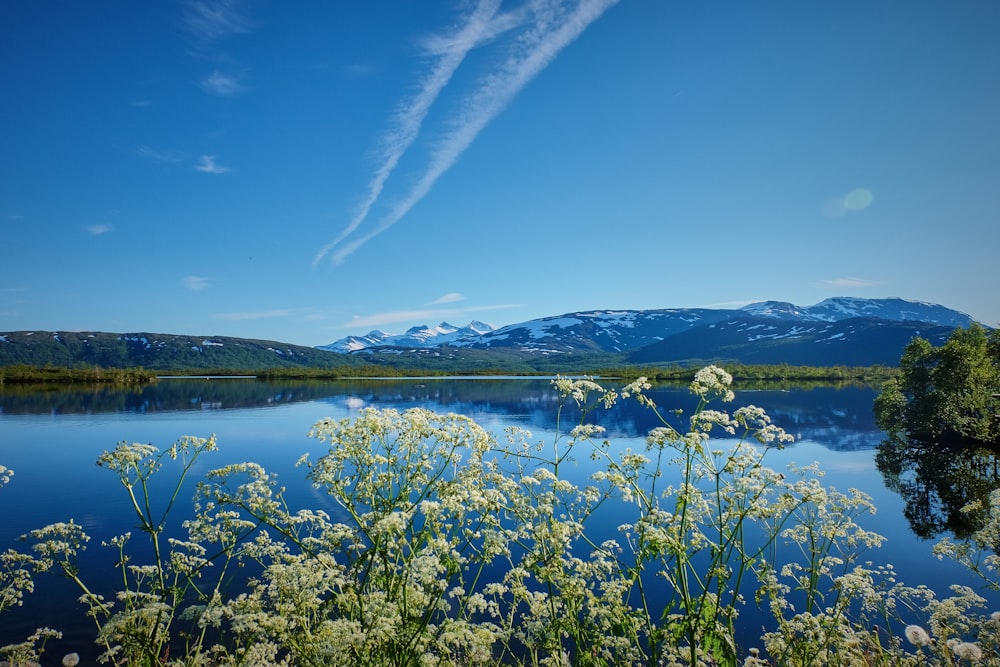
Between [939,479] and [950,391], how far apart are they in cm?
1914

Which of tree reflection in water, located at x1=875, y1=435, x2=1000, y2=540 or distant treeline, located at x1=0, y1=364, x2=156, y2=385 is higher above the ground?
distant treeline, located at x1=0, y1=364, x2=156, y2=385

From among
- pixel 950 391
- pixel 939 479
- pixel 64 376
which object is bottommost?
pixel 939 479

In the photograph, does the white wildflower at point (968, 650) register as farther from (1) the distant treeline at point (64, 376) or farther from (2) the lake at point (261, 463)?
(1) the distant treeline at point (64, 376)

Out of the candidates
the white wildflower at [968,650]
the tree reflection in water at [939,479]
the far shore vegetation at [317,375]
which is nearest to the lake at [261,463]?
the tree reflection in water at [939,479]

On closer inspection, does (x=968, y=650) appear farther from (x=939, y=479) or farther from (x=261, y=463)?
(x=939, y=479)

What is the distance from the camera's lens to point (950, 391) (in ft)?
144

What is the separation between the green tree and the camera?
42.3m

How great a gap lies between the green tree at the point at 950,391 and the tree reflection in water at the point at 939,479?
1596 mm

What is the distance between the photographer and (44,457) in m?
30.8

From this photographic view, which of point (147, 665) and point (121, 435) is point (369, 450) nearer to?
point (147, 665)

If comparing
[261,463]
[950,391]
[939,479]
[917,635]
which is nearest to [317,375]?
[261,463]

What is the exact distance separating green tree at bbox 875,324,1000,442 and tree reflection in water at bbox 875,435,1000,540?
1.60 meters

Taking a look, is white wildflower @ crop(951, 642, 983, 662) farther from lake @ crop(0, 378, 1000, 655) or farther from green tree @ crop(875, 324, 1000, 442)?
green tree @ crop(875, 324, 1000, 442)

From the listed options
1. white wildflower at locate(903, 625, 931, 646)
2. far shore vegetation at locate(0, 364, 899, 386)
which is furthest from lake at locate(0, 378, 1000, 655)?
far shore vegetation at locate(0, 364, 899, 386)
